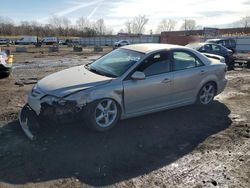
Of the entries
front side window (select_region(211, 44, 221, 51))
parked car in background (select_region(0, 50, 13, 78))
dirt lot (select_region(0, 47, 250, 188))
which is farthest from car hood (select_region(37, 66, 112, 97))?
front side window (select_region(211, 44, 221, 51))

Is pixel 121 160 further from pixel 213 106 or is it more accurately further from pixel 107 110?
pixel 213 106

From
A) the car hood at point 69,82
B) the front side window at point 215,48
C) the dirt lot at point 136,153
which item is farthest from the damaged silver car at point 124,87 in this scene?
the front side window at point 215,48

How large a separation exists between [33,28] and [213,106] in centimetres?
11158

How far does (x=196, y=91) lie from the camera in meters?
6.44

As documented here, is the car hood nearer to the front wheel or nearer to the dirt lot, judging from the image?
the front wheel

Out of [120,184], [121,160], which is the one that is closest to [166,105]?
[121,160]

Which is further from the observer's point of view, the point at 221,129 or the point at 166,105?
the point at 166,105

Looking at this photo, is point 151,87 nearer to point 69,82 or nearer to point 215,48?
point 69,82

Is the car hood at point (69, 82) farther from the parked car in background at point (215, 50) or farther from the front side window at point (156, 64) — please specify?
the parked car in background at point (215, 50)

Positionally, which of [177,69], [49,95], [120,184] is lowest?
[120,184]

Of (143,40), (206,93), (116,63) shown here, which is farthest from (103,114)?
(143,40)

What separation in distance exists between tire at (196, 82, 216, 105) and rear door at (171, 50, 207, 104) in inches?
9.6

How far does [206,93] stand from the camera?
675cm

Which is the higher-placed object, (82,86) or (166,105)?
(82,86)
